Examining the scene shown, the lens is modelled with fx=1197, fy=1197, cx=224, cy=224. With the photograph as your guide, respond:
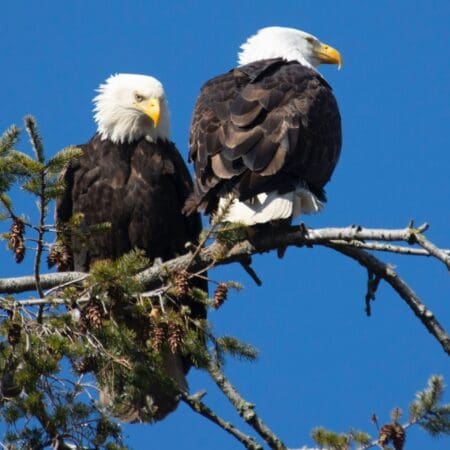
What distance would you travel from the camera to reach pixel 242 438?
200 inches

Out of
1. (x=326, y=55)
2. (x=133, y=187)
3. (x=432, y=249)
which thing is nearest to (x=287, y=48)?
(x=326, y=55)

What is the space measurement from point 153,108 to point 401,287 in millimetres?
2620

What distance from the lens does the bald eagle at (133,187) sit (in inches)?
278

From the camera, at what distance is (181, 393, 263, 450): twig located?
508cm

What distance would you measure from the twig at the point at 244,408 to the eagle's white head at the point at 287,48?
295 centimetres

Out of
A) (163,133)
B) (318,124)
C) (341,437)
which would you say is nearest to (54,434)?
(341,437)

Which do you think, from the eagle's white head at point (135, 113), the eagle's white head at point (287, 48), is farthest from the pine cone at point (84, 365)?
the eagle's white head at point (287, 48)

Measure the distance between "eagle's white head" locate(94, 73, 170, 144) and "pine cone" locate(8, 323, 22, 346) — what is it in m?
2.87

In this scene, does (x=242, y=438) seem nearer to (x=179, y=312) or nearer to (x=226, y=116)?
(x=179, y=312)

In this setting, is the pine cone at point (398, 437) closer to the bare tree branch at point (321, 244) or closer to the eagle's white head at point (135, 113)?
the bare tree branch at point (321, 244)

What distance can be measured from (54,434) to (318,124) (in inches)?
105

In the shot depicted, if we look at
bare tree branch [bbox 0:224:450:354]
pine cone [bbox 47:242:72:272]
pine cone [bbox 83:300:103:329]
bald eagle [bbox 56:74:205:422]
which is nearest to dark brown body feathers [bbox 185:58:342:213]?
bare tree branch [bbox 0:224:450:354]

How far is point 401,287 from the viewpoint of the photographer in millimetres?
5250

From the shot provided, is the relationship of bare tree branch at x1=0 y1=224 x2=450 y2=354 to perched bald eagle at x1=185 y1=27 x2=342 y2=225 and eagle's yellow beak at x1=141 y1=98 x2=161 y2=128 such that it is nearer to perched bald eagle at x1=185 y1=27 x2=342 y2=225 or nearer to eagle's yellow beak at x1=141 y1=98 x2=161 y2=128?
perched bald eagle at x1=185 y1=27 x2=342 y2=225
